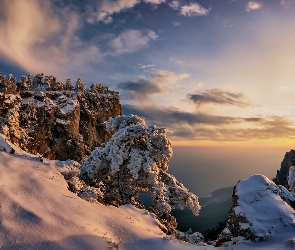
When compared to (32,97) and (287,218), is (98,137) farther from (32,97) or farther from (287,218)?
(287,218)

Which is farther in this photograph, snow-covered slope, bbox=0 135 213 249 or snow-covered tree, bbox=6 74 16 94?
snow-covered tree, bbox=6 74 16 94

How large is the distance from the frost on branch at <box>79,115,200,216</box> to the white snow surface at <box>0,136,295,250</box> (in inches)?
165

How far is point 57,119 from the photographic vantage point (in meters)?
74.4

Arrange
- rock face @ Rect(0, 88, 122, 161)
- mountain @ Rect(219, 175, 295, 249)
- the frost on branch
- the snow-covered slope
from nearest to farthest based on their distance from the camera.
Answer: the snow-covered slope
mountain @ Rect(219, 175, 295, 249)
the frost on branch
rock face @ Rect(0, 88, 122, 161)

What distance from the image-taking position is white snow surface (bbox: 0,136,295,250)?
8.69 m

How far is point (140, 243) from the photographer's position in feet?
33.9

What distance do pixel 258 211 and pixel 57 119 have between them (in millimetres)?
69649

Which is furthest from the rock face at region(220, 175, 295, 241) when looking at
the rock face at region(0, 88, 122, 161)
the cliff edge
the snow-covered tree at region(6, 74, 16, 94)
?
the snow-covered tree at region(6, 74, 16, 94)

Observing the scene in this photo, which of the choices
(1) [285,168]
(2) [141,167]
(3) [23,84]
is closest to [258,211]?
(2) [141,167]

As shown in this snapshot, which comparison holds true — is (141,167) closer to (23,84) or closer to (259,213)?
(259,213)

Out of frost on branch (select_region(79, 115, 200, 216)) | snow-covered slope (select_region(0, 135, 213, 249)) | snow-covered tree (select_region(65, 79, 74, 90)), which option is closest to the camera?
snow-covered slope (select_region(0, 135, 213, 249))

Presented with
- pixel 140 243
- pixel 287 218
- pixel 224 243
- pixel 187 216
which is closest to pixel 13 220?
pixel 140 243

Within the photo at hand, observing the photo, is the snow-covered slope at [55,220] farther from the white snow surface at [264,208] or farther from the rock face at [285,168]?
the rock face at [285,168]

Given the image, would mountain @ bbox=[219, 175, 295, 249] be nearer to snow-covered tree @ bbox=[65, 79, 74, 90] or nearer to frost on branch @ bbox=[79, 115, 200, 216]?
frost on branch @ bbox=[79, 115, 200, 216]
